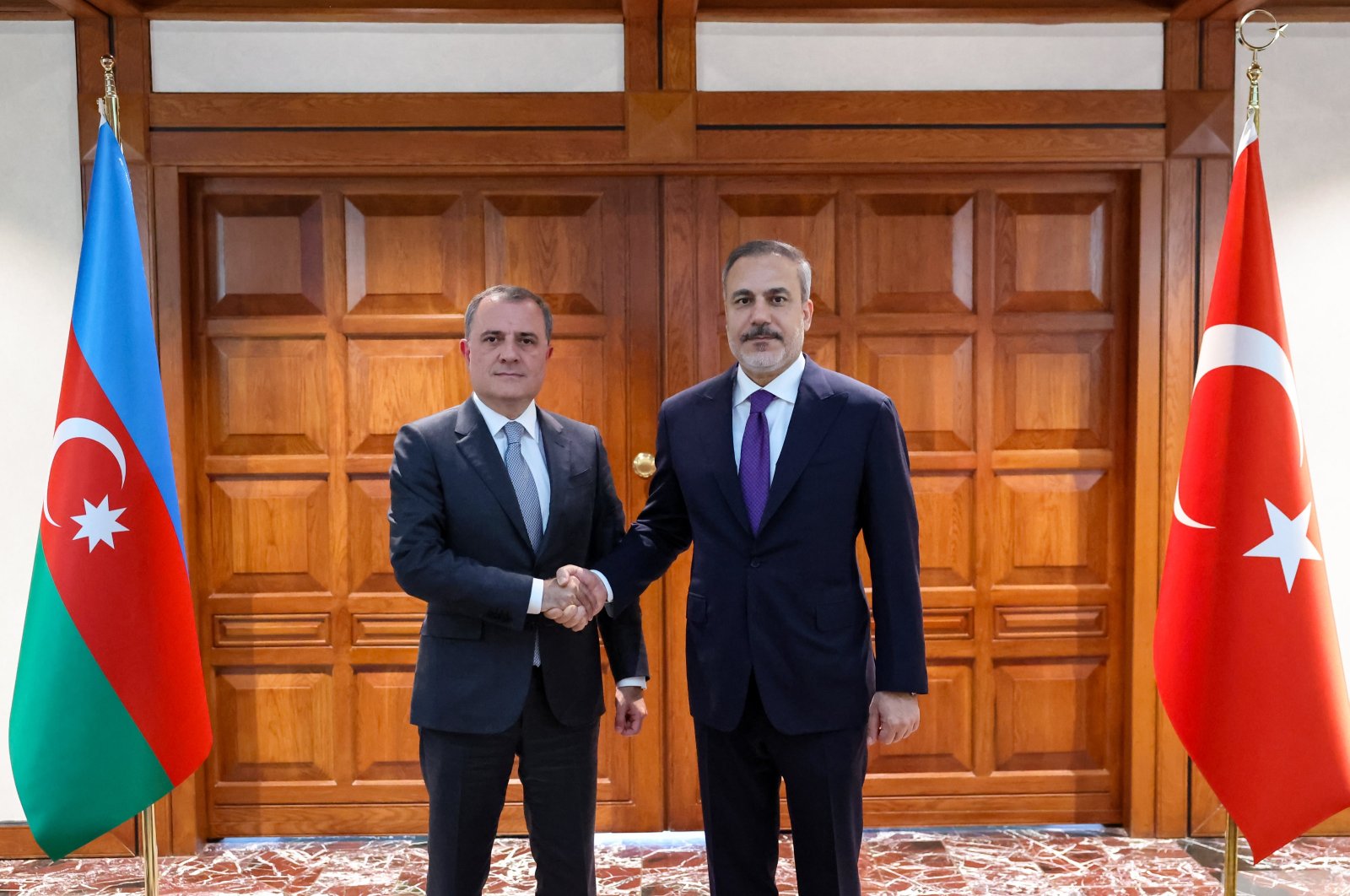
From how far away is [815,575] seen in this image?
211 centimetres

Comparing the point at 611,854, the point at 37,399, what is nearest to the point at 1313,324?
the point at 611,854

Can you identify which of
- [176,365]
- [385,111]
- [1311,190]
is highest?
[385,111]

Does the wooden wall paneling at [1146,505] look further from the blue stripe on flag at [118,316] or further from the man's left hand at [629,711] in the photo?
the blue stripe on flag at [118,316]

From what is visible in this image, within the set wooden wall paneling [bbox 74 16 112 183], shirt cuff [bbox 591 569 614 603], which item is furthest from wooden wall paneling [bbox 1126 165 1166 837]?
wooden wall paneling [bbox 74 16 112 183]

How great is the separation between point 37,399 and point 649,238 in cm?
189

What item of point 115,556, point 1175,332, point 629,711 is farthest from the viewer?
point 1175,332

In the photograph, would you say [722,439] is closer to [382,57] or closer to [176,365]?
[382,57]

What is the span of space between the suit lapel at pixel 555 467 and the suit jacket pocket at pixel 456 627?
0.64 ft

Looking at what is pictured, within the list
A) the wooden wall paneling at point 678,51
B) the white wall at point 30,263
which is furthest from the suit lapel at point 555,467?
the white wall at point 30,263

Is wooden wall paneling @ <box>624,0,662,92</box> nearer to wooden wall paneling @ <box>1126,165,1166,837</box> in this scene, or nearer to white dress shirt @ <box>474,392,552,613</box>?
white dress shirt @ <box>474,392,552,613</box>

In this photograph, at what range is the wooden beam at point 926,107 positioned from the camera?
125 inches

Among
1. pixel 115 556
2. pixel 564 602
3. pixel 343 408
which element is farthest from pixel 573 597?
pixel 343 408

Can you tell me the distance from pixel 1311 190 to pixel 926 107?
1197 mm

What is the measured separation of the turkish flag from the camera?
7.65 ft
